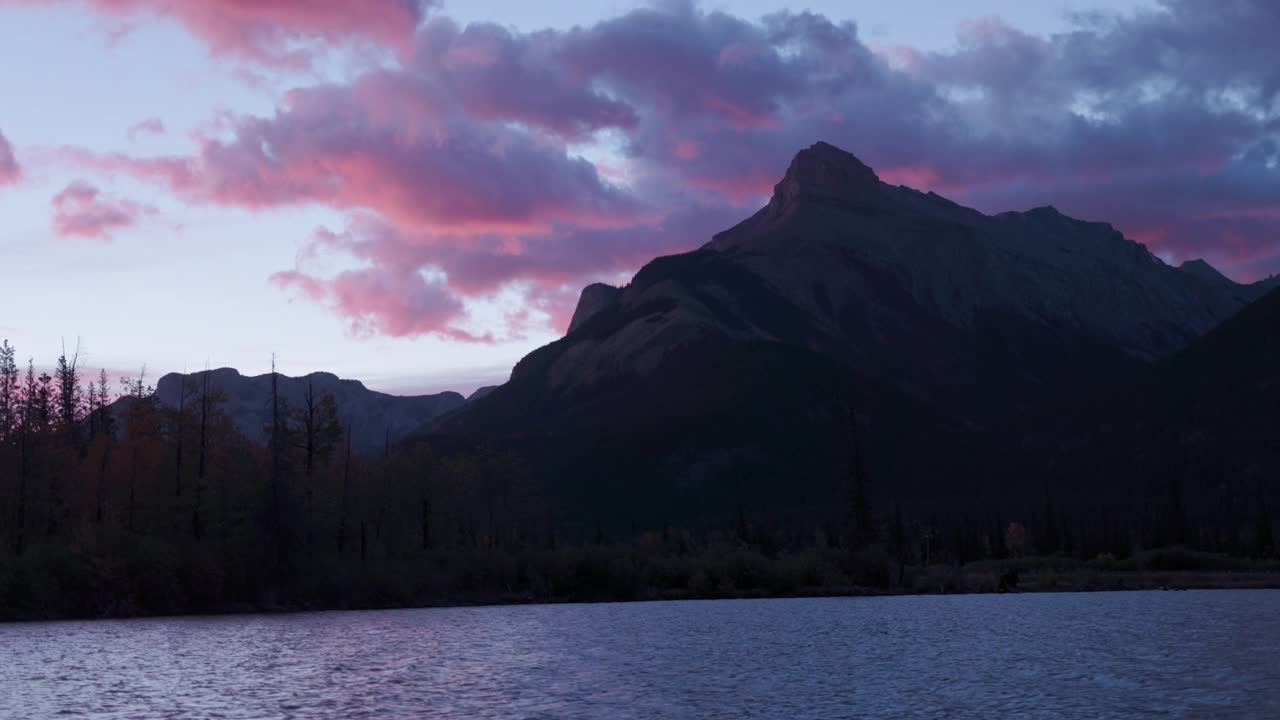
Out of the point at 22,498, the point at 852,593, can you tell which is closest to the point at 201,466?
the point at 22,498

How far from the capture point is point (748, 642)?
76750 millimetres

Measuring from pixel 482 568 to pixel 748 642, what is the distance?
186 feet

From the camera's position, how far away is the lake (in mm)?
45875

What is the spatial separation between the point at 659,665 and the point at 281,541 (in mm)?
54202

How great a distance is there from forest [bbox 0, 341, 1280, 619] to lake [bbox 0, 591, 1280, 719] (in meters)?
5.76

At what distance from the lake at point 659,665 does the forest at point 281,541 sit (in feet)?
18.9

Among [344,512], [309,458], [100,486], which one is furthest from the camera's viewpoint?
[309,458]

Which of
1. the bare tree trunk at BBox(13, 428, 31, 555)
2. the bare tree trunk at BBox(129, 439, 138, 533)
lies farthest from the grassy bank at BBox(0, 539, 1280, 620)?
the bare tree trunk at BBox(13, 428, 31, 555)

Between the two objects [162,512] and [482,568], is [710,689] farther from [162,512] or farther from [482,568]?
[482,568]

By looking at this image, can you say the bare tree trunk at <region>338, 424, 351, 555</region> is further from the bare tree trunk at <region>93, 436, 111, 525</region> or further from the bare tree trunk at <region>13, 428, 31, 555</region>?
the bare tree trunk at <region>13, 428, 31, 555</region>

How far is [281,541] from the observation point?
350ft

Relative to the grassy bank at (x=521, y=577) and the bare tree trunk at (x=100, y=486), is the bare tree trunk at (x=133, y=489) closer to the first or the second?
the bare tree trunk at (x=100, y=486)

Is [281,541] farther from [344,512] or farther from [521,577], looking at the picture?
[521,577]

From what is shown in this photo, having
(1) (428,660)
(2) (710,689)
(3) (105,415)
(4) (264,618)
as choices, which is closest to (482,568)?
(4) (264,618)
